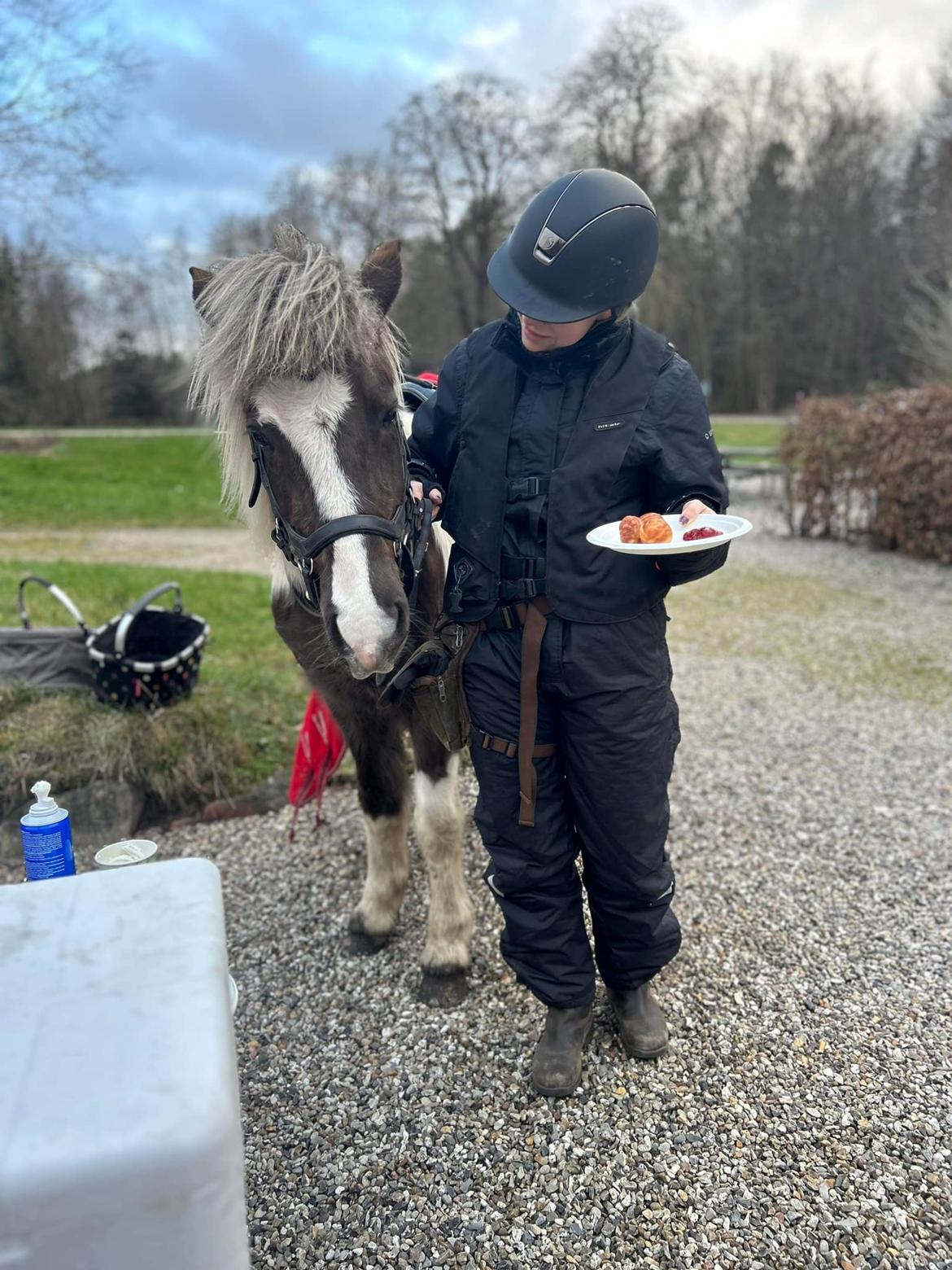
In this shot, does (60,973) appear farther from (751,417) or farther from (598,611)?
(751,417)

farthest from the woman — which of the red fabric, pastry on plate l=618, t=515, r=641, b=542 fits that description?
the red fabric

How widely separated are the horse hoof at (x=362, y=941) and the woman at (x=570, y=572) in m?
0.74

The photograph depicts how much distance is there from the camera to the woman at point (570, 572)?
1.98 m

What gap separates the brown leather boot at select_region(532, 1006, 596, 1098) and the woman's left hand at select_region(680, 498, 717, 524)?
138 cm

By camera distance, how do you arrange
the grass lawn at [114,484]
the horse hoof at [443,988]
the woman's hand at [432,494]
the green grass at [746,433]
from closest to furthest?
1. the woman's hand at [432,494]
2. the horse hoof at [443,988]
3. the grass lawn at [114,484]
4. the green grass at [746,433]

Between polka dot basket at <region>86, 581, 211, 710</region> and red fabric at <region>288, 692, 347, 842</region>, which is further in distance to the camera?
polka dot basket at <region>86, 581, 211, 710</region>

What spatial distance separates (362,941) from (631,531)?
6.02 feet

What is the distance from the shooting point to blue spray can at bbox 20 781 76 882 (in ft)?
6.09

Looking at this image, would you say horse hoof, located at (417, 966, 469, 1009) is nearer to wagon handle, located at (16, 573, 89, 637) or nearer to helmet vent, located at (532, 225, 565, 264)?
helmet vent, located at (532, 225, 565, 264)

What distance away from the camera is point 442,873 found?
2734 mm

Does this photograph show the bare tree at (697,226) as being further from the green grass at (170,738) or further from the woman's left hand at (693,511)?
the woman's left hand at (693,511)

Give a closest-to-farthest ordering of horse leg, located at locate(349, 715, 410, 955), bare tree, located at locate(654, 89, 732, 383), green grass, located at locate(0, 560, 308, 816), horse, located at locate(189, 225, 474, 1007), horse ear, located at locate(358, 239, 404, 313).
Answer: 1. horse, located at locate(189, 225, 474, 1007)
2. horse ear, located at locate(358, 239, 404, 313)
3. horse leg, located at locate(349, 715, 410, 955)
4. green grass, located at locate(0, 560, 308, 816)
5. bare tree, located at locate(654, 89, 732, 383)

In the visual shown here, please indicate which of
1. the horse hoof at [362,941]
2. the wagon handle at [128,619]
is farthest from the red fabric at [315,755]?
the wagon handle at [128,619]

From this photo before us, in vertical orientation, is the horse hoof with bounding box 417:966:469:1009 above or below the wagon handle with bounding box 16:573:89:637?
below
